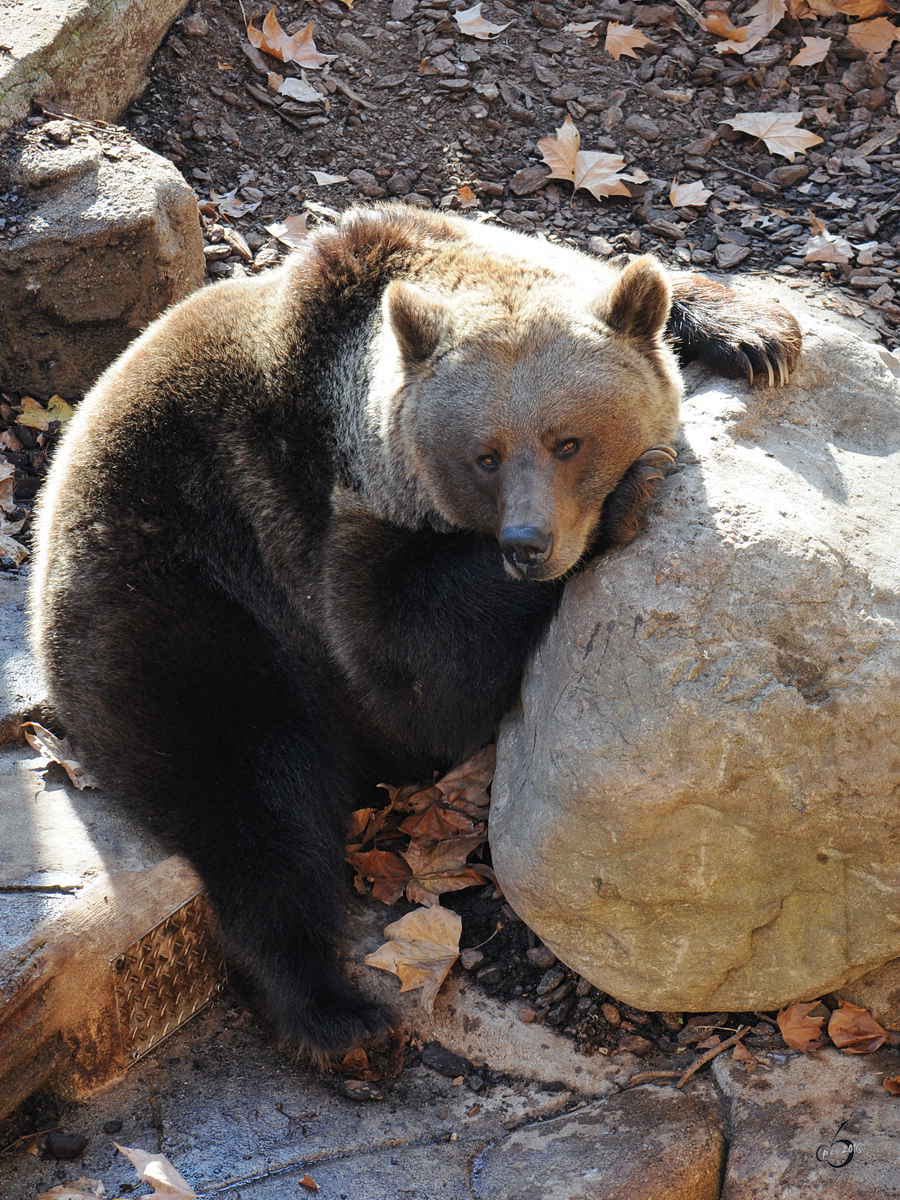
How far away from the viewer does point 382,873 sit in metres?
4.83

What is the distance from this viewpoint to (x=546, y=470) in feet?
12.2

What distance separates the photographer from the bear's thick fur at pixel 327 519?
388 cm

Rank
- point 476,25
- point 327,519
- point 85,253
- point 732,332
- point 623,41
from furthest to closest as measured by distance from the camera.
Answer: point 476,25, point 623,41, point 85,253, point 327,519, point 732,332

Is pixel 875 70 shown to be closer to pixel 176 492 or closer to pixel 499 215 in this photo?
pixel 499 215

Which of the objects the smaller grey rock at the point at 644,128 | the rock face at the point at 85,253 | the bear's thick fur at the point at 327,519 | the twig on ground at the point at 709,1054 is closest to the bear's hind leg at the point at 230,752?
the bear's thick fur at the point at 327,519

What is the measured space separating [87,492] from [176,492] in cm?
39

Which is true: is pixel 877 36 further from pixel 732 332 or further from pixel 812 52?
pixel 732 332

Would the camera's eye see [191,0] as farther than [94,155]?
Yes

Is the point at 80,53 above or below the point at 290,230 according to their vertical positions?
above

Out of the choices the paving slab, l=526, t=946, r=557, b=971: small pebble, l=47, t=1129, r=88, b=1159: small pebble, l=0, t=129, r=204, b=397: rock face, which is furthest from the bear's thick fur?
the paving slab

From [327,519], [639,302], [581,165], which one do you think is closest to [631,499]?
[639,302]

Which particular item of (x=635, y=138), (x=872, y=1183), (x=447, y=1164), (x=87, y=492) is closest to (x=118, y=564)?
(x=87, y=492)

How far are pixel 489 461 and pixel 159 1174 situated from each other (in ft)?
8.35

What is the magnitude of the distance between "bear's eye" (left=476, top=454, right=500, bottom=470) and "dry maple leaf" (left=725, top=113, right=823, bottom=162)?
4.64m
